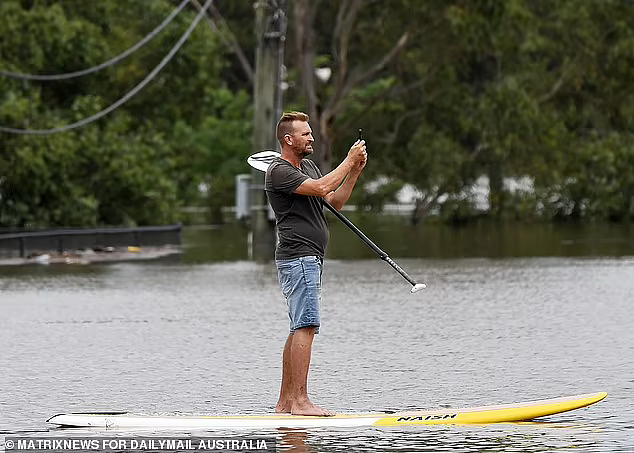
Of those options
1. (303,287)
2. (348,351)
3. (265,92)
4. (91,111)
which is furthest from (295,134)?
(91,111)

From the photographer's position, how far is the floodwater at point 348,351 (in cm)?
985

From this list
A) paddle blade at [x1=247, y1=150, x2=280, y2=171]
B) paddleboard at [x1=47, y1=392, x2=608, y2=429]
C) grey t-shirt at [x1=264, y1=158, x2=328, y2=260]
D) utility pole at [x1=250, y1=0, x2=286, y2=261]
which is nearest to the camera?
paddleboard at [x1=47, y1=392, x2=608, y2=429]

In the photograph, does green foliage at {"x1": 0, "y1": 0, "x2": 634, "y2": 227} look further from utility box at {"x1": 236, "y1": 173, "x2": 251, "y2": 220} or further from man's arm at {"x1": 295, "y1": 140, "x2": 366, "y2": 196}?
man's arm at {"x1": 295, "y1": 140, "x2": 366, "y2": 196}

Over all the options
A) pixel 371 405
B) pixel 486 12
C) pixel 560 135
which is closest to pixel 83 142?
pixel 486 12

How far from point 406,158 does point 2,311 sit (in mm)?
39757

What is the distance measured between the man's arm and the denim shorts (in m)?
0.42

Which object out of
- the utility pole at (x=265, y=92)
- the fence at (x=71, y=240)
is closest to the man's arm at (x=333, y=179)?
the fence at (x=71, y=240)

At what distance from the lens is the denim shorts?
10180 mm

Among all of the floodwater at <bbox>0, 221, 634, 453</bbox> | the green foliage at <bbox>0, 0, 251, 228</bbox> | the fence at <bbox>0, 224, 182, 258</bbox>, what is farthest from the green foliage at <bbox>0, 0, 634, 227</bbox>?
the floodwater at <bbox>0, 221, 634, 453</bbox>

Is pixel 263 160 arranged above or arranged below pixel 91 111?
below

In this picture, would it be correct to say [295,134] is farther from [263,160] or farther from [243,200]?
[243,200]

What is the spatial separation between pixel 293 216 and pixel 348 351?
13.4ft

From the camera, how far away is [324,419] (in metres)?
9.90

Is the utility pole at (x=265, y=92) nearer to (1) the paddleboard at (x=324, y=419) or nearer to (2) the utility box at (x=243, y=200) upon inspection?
(2) the utility box at (x=243, y=200)
